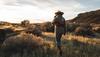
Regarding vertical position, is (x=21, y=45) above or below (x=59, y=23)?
below

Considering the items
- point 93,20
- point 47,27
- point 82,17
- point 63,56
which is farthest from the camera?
point 82,17

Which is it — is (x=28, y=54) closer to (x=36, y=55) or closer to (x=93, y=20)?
(x=36, y=55)

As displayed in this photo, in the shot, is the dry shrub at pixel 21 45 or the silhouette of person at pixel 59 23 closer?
the silhouette of person at pixel 59 23

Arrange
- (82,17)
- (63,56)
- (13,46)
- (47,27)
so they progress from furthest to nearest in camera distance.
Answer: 1. (82,17)
2. (47,27)
3. (13,46)
4. (63,56)

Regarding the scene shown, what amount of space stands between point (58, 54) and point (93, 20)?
67223 mm

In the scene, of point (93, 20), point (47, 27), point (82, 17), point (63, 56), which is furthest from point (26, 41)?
point (82, 17)

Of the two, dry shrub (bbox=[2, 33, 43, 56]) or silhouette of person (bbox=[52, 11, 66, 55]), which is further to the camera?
dry shrub (bbox=[2, 33, 43, 56])

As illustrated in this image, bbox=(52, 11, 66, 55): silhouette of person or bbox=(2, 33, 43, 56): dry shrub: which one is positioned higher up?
bbox=(52, 11, 66, 55): silhouette of person

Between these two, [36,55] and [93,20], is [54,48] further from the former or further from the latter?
[93,20]

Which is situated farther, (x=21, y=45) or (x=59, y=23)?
(x=21, y=45)

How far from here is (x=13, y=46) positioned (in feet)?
61.5

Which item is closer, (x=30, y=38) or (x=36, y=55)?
(x=36, y=55)

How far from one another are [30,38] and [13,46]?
4.00 feet

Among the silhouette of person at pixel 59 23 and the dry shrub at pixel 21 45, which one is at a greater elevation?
the silhouette of person at pixel 59 23
